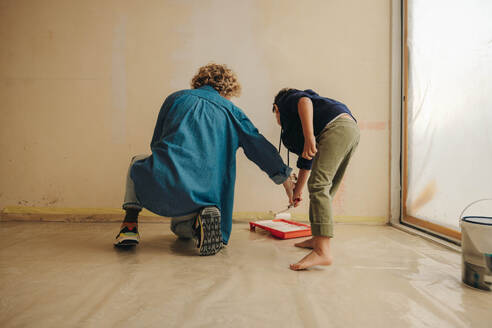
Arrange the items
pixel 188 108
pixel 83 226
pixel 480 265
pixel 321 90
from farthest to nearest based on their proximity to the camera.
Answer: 1. pixel 321 90
2. pixel 83 226
3. pixel 188 108
4. pixel 480 265

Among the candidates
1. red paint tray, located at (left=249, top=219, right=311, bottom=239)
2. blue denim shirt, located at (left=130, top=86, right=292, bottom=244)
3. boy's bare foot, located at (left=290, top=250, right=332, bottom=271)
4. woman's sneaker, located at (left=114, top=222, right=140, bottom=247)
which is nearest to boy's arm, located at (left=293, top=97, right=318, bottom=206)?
blue denim shirt, located at (left=130, top=86, right=292, bottom=244)

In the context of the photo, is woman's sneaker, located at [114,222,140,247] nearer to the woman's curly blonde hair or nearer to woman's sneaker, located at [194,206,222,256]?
woman's sneaker, located at [194,206,222,256]

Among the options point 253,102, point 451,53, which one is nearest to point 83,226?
point 253,102

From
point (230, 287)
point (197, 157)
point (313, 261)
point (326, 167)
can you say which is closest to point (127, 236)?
point (197, 157)

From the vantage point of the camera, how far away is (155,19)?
2.10 metres

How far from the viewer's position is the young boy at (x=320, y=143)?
3.67 feet

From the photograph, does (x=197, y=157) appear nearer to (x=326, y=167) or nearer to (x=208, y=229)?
(x=208, y=229)

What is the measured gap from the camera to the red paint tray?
1.61 meters

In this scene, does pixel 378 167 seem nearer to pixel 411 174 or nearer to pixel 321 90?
pixel 411 174

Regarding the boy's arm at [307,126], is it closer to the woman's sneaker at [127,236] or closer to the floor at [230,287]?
the floor at [230,287]

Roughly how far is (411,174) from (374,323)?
58.8 inches

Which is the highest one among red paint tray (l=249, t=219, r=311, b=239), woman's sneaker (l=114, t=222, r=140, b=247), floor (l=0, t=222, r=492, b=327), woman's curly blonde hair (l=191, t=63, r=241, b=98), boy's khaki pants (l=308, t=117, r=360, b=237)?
woman's curly blonde hair (l=191, t=63, r=241, b=98)

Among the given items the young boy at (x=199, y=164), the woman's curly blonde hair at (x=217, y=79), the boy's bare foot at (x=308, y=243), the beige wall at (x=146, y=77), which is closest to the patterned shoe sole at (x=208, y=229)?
the young boy at (x=199, y=164)

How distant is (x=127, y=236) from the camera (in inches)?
52.7
